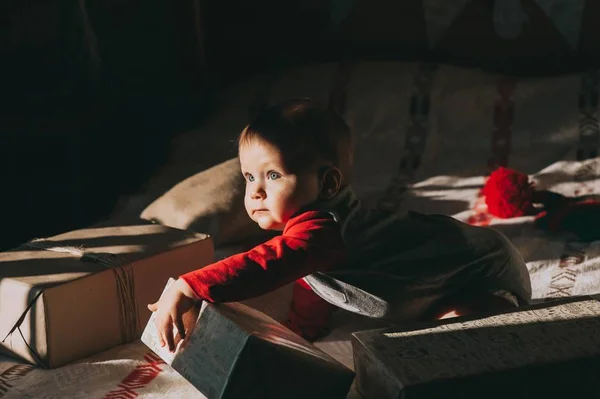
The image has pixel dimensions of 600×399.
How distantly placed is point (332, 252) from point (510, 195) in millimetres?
770

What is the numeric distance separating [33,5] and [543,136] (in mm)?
1366

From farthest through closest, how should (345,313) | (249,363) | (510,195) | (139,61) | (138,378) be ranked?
1. (139,61)
2. (510,195)
3. (345,313)
4. (138,378)
5. (249,363)

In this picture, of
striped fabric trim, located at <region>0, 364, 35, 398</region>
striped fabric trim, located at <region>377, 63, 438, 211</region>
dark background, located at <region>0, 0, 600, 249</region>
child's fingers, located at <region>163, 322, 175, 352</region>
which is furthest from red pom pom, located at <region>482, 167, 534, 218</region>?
striped fabric trim, located at <region>0, 364, 35, 398</region>

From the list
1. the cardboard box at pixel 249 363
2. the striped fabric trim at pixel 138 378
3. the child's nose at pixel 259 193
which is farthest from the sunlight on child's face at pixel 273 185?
the striped fabric trim at pixel 138 378

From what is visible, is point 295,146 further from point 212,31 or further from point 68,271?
point 212,31

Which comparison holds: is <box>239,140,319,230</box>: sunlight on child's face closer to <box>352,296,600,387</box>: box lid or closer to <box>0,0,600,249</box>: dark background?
<box>352,296,600,387</box>: box lid

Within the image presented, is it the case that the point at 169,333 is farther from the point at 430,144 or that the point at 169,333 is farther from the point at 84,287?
the point at 430,144

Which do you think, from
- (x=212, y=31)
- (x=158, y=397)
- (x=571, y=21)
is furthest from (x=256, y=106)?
(x=158, y=397)

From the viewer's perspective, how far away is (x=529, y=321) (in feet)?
4.11

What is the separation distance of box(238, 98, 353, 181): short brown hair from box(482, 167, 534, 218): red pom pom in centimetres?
72

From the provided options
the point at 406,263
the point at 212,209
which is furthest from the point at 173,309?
the point at 212,209

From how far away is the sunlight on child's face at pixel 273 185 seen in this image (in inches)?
51.5

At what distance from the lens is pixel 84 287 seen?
1.40 meters

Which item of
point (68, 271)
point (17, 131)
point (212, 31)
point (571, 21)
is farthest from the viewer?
point (212, 31)
